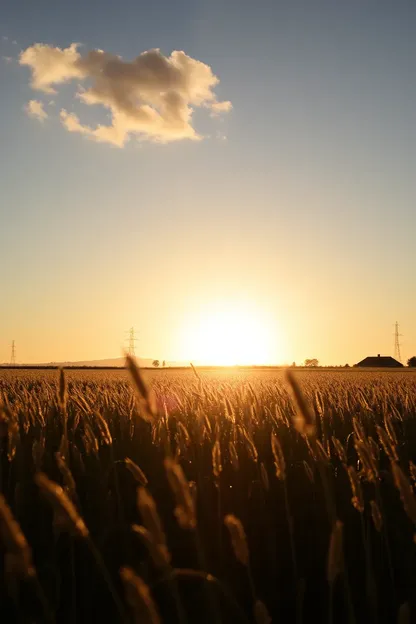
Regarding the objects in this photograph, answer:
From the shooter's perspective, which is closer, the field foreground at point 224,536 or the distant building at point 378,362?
the field foreground at point 224,536

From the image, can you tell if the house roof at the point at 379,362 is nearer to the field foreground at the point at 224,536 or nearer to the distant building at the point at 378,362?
the distant building at the point at 378,362

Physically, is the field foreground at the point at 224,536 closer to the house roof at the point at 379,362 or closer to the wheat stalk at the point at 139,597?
the wheat stalk at the point at 139,597

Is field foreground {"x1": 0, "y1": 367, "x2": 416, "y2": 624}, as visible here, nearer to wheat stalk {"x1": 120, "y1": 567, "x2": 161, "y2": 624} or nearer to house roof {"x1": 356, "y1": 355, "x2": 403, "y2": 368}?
wheat stalk {"x1": 120, "y1": 567, "x2": 161, "y2": 624}

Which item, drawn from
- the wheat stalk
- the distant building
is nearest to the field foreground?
the wheat stalk

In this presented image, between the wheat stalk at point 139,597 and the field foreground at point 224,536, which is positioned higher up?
the wheat stalk at point 139,597

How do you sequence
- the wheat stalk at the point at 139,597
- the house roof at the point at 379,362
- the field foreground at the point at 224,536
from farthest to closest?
the house roof at the point at 379,362 < the field foreground at the point at 224,536 < the wheat stalk at the point at 139,597

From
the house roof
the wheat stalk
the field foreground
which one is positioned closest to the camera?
the wheat stalk

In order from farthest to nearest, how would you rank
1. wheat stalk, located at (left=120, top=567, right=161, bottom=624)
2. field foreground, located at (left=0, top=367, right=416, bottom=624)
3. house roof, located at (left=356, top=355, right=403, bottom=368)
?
house roof, located at (left=356, top=355, right=403, bottom=368) < field foreground, located at (left=0, top=367, right=416, bottom=624) < wheat stalk, located at (left=120, top=567, right=161, bottom=624)

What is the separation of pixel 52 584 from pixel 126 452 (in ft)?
4.35

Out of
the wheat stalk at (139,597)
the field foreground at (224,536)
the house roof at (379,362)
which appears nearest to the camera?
the wheat stalk at (139,597)

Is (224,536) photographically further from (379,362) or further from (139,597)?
(379,362)

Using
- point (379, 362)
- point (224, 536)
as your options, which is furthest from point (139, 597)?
point (379, 362)

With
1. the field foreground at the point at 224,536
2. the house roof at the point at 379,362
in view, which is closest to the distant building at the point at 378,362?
the house roof at the point at 379,362

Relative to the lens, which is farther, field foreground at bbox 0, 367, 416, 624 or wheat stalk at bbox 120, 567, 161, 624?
field foreground at bbox 0, 367, 416, 624
